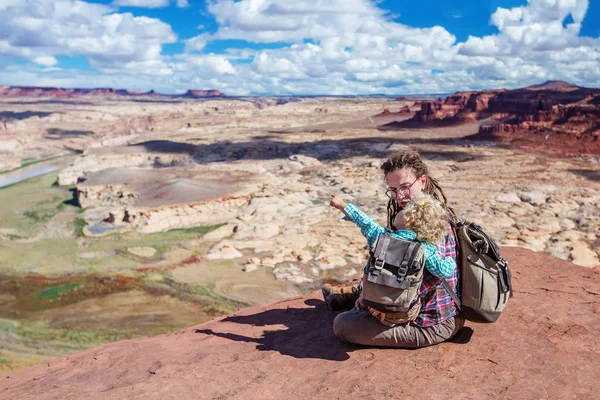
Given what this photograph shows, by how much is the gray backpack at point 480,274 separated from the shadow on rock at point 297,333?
1.00 m

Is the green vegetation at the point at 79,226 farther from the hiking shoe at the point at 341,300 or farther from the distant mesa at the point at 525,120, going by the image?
the distant mesa at the point at 525,120

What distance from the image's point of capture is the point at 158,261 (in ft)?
45.7

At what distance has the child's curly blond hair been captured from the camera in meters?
2.88

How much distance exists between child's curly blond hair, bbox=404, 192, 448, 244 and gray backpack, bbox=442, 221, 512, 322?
238 millimetres

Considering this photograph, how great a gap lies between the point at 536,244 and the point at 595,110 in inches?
1154

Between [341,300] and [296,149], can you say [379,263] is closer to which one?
[341,300]

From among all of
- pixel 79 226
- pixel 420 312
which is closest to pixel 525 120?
pixel 79 226

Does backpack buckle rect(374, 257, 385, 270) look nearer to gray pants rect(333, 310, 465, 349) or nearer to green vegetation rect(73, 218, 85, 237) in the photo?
gray pants rect(333, 310, 465, 349)

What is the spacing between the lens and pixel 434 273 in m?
2.98

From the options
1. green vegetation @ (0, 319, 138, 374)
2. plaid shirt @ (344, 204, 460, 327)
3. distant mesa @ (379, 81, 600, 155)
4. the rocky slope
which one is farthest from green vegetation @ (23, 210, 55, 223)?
distant mesa @ (379, 81, 600, 155)

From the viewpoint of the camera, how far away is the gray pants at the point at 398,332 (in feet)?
11.2

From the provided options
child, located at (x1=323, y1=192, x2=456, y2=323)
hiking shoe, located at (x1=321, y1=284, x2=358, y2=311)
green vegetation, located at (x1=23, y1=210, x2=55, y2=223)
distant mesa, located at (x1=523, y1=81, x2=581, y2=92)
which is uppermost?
distant mesa, located at (x1=523, y1=81, x2=581, y2=92)

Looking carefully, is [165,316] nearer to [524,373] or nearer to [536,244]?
[524,373]

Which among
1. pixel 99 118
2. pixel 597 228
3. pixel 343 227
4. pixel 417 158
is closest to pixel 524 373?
pixel 417 158
